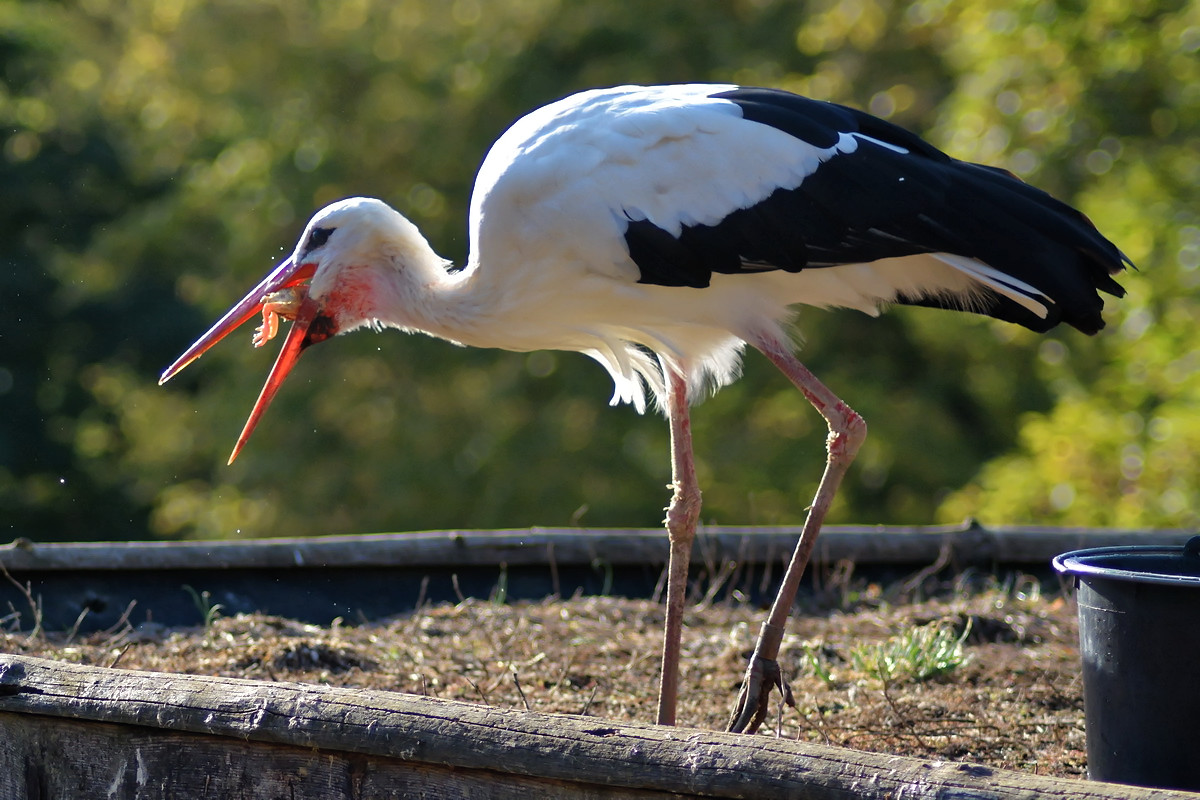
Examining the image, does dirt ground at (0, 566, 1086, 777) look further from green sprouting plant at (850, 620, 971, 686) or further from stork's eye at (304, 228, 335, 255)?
stork's eye at (304, 228, 335, 255)

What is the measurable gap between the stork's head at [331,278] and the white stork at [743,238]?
0.97 ft

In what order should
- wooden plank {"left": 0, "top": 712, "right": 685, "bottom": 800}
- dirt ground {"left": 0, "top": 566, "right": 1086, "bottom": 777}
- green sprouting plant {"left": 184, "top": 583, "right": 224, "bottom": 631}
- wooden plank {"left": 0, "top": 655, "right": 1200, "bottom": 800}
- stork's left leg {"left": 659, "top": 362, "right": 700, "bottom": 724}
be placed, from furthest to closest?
green sprouting plant {"left": 184, "top": 583, "right": 224, "bottom": 631} → stork's left leg {"left": 659, "top": 362, "right": 700, "bottom": 724} → dirt ground {"left": 0, "top": 566, "right": 1086, "bottom": 777} → wooden plank {"left": 0, "top": 712, "right": 685, "bottom": 800} → wooden plank {"left": 0, "top": 655, "right": 1200, "bottom": 800}

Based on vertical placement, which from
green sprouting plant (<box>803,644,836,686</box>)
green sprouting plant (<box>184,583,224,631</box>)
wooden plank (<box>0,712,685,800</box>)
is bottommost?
wooden plank (<box>0,712,685,800</box>)

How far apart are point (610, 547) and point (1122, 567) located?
10.6 ft

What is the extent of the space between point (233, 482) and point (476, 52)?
5384 millimetres

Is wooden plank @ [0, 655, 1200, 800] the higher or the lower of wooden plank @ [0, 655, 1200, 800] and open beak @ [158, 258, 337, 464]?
the lower

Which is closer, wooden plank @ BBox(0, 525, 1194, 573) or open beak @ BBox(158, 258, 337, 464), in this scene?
open beak @ BBox(158, 258, 337, 464)

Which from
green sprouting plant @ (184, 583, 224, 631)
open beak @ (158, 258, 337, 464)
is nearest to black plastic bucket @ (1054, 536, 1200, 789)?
open beak @ (158, 258, 337, 464)

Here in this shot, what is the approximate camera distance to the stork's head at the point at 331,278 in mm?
4758


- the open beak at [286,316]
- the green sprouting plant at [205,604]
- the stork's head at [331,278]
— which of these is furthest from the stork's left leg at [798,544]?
the green sprouting plant at [205,604]

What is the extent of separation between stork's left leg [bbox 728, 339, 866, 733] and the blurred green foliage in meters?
7.62

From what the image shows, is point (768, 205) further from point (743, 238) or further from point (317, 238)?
point (317, 238)

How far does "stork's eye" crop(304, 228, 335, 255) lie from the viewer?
4.80 m

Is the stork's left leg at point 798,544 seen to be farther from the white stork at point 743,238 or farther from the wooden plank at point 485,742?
the wooden plank at point 485,742
